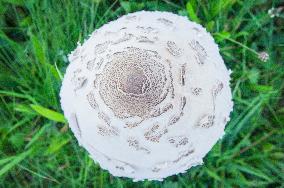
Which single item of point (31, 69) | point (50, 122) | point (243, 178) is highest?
point (31, 69)

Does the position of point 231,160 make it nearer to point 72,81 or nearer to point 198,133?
point 198,133

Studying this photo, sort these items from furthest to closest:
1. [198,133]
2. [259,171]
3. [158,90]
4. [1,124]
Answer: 1. [1,124]
2. [259,171]
3. [198,133]
4. [158,90]

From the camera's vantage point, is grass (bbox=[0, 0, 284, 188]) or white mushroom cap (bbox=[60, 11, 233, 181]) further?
grass (bbox=[0, 0, 284, 188])

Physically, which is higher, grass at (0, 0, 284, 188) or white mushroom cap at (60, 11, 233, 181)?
white mushroom cap at (60, 11, 233, 181)

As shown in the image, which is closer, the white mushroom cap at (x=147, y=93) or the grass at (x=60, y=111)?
the white mushroom cap at (x=147, y=93)

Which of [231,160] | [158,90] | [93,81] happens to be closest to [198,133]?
[158,90]
